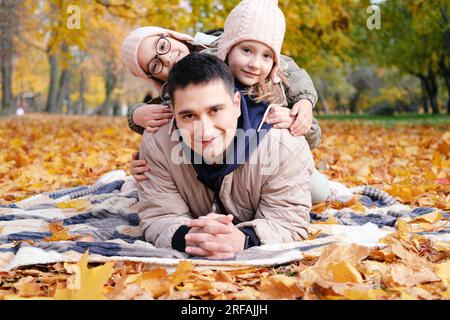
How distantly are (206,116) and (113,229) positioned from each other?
1.23m

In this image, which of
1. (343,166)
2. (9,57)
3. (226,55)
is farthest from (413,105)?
(226,55)

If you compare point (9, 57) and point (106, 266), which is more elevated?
point (9, 57)

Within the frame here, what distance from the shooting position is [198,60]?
2.95 m

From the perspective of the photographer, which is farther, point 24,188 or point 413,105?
point 413,105

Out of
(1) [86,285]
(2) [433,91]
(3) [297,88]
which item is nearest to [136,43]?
(3) [297,88]

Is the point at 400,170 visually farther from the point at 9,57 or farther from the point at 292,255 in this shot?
the point at 9,57

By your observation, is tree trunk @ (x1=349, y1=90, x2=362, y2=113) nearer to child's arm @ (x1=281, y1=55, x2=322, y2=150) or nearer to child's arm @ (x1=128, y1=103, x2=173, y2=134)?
child's arm @ (x1=281, y1=55, x2=322, y2=150)

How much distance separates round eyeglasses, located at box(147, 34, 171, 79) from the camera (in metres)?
3.50

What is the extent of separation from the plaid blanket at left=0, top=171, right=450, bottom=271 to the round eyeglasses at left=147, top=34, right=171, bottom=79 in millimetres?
1001

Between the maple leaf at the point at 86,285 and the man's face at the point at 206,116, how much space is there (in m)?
0.80

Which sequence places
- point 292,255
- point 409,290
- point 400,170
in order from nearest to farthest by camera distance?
point 409,290
point 292,255
point 400,170

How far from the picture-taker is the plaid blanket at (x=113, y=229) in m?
2.86

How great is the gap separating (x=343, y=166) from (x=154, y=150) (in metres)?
4.02

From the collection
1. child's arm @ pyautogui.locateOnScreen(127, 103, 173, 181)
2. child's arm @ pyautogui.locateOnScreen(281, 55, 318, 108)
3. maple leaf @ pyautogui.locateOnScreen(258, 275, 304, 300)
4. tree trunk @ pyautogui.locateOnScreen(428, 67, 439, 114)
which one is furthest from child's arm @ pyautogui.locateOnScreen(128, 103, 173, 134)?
tree trunk @ pyautogui.locateOnScreen(428, 67, 439, 114)
